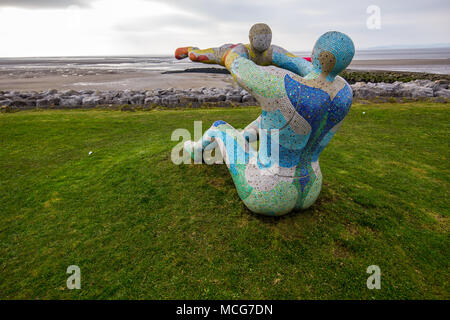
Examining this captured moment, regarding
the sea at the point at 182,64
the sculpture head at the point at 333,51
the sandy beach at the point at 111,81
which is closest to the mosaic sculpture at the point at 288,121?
the sculpture head at the point at 333,51

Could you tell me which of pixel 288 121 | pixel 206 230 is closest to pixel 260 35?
pixel 288 121

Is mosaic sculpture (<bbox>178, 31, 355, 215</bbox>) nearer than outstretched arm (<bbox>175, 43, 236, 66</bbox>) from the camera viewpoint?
Yes

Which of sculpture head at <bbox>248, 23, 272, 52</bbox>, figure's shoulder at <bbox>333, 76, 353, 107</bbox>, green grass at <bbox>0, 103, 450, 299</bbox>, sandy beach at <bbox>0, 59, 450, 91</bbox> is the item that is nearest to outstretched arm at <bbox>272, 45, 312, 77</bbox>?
sculpture head at <bbox>248, 23, 272, 52</bbox>

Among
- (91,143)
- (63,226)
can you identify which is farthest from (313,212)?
(91,143)

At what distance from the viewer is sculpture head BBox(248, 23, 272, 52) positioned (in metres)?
3.03

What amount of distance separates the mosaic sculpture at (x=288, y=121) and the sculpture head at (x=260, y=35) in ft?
0.06

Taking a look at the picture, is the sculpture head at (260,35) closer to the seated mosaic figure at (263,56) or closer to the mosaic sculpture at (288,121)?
the mosaic sculpture at (288,121)

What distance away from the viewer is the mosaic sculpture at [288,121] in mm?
2900

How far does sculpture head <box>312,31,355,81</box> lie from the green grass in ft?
7.07

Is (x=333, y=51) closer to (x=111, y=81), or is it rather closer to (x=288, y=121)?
(x=288, y=121)

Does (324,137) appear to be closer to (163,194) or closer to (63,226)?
(163,194)

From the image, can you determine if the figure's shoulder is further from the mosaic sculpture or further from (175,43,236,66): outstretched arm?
(175,43,236,66): outstretched arm

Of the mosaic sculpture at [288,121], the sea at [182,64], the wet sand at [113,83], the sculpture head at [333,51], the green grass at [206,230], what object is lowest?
the green grass at [206,230]

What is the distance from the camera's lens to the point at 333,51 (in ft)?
9.22
